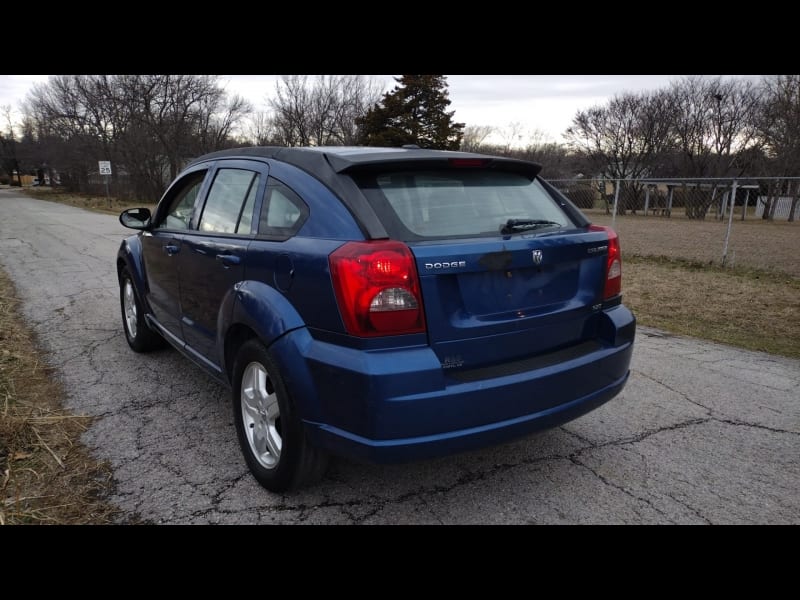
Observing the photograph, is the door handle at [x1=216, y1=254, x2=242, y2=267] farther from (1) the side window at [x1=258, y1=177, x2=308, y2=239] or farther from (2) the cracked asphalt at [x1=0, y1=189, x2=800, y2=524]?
(2) the cracked asphalt at [x1=0, y1=189, x2=800, y2=524]

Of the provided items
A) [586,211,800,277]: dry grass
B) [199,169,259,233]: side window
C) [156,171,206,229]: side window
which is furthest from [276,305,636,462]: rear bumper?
[586,211,800,277]: dry grass

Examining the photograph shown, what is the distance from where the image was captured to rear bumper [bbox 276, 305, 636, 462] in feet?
7.00

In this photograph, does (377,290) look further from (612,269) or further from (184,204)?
(184,204)

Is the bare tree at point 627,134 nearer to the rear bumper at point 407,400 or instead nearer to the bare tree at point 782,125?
the bare tree at point 782,125

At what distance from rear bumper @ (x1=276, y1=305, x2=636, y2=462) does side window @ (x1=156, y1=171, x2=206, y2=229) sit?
1891 millimetres

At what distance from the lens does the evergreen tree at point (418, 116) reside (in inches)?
1375

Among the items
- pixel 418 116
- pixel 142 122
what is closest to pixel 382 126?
pixel 418 116

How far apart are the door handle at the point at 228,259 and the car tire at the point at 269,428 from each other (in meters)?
0.47

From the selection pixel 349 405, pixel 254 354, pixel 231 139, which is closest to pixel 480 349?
pixel 349 405

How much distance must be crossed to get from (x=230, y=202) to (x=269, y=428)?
1.40 m

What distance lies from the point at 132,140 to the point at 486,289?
142 ft

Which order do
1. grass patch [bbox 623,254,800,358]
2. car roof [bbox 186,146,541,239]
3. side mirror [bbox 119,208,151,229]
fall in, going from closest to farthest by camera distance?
car roof [bbox 186,146,541,239] → side mirror [bbox 119,208,151,229] → grass patch [bbox 623,254,800,358]

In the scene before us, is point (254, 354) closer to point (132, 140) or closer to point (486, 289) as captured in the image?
point (486, 289)

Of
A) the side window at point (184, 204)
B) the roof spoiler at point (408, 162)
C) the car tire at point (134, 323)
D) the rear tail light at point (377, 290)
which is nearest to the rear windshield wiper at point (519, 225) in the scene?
the roof spoiler at point (408, 162)
